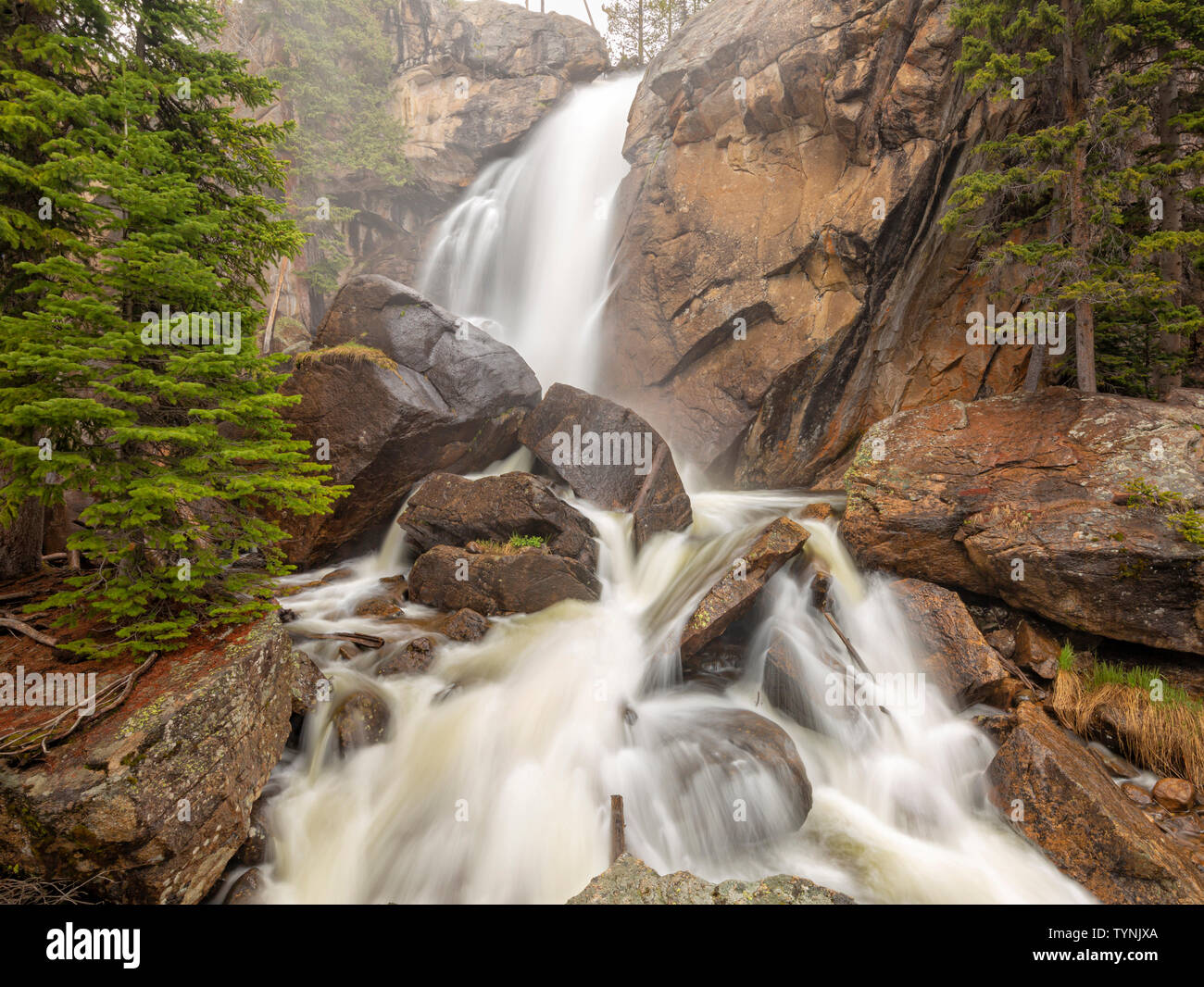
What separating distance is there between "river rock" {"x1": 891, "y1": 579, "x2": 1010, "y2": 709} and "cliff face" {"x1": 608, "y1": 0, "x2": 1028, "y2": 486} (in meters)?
5.96

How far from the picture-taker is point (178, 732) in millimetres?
3891

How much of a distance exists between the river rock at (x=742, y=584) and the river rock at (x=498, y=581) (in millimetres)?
2113

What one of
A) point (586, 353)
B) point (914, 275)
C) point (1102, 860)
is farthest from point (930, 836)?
Result: point (586, 353)

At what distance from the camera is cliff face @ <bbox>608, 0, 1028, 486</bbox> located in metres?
10.8

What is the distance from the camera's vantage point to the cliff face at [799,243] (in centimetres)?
1078

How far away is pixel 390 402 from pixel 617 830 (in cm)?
780

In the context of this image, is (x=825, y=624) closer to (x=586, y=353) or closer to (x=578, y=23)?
(x=586, y=353)

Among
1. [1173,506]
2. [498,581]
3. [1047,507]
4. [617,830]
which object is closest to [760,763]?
[617,830]

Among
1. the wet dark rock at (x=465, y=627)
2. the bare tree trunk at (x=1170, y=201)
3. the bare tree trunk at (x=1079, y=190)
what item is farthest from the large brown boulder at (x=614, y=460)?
the bare tree trunk at (x=1170, y=201)

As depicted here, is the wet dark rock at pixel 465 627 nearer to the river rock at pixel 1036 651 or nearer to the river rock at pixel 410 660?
the river rock at pixel 410 660

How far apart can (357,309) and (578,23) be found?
2237cm

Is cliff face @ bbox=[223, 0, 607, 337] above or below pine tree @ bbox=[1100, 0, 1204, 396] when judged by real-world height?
above

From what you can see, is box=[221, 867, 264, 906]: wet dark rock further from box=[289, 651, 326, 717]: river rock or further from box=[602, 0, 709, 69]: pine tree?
box=[602, 0, 709, 69]: pine tree

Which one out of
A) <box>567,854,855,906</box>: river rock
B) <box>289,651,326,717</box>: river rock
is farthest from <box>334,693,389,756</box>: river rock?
<box>567,854,855,906</box>: river rock
